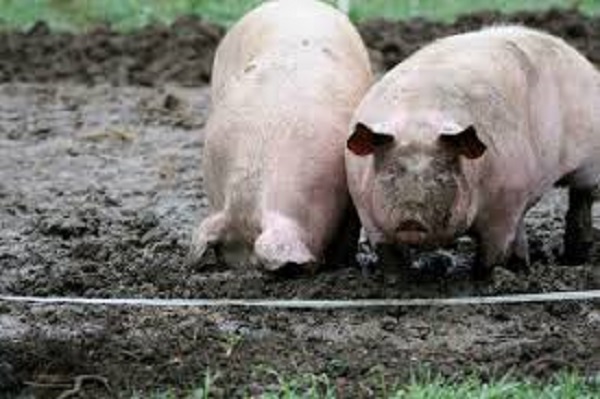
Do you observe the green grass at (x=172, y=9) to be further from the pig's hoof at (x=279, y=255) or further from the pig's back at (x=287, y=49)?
the pig's hoof at (x=279, y=255)

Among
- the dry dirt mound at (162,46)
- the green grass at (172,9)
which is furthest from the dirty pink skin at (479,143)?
the green grass at (172,9)

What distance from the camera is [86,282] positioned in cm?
792

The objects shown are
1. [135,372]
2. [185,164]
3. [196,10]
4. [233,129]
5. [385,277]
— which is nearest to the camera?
[135,372]

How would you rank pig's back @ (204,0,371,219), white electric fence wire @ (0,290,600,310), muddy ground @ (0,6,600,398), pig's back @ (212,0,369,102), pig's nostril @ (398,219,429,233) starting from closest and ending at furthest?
muddy ground @ (0,6,600,398)
pig's nostril @ (398,219,429,233)
white electric fence wire @ (0,290,600,310)
pig's back @ (204,0,371,219)
pig's back @ (212,0,369,102)

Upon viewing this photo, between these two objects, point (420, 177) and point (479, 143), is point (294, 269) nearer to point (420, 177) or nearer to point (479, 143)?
point (420, 177)

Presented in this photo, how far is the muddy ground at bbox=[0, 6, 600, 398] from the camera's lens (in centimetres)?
646

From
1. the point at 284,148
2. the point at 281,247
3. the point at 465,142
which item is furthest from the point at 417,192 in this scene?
the point at 284,148


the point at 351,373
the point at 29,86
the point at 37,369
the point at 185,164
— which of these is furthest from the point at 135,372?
the point at 29,86

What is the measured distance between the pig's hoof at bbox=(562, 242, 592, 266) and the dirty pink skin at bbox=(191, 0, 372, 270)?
3.85ft

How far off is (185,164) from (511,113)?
3.76m

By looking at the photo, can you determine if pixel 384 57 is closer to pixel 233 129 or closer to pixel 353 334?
pixel 233 129

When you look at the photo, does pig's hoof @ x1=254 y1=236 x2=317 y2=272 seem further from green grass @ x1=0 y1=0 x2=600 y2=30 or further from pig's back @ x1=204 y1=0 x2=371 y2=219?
green grass @ x1=0 y1=0 x2=600 y2=30

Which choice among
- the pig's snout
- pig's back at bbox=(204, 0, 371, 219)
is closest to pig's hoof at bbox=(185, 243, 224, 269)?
pig's back at bbox=(204, 0, 371, 219)

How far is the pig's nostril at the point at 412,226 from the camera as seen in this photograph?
6941 mm
